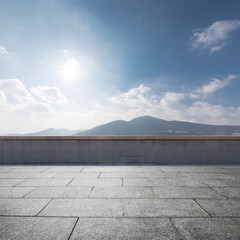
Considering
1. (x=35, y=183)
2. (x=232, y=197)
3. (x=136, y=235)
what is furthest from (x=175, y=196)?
(x=35, y=183)

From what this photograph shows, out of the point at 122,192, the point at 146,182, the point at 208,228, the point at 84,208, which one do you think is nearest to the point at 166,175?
the point at 146,182

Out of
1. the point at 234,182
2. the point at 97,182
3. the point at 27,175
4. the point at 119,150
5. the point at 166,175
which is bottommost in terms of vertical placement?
the point at 234,182

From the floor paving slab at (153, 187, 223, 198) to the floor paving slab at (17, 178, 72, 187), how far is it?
3.01m

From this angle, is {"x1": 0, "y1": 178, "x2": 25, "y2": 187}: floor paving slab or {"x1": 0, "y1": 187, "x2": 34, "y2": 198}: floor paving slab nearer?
{"x1": 0, "y1": 187, "x2": 34, "y2": 198}: floor paving slab

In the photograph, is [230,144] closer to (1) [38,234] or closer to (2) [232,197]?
(2) [232,197]

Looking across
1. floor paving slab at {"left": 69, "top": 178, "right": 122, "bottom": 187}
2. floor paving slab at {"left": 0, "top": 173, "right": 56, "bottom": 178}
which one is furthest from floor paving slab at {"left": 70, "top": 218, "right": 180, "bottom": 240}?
floor paving slab at {"left": 0, "top": 173, "right": 56, "bottom": 178}

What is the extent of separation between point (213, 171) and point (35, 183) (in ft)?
23.4

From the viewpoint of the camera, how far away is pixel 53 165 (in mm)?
7828

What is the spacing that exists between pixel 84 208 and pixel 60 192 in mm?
1278

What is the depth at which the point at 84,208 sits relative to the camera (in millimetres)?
3410

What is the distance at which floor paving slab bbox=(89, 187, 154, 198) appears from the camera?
4.08 metres

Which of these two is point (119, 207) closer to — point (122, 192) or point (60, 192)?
point (122, 192)

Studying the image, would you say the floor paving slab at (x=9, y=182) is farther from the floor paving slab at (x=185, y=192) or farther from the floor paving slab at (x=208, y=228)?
the floor paving slab at (x=208, y=228)

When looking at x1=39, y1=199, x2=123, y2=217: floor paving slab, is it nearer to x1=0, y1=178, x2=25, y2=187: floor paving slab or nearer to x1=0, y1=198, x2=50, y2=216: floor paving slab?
x1=0, y1=198, x2=50, y2=216: floor paving slab
